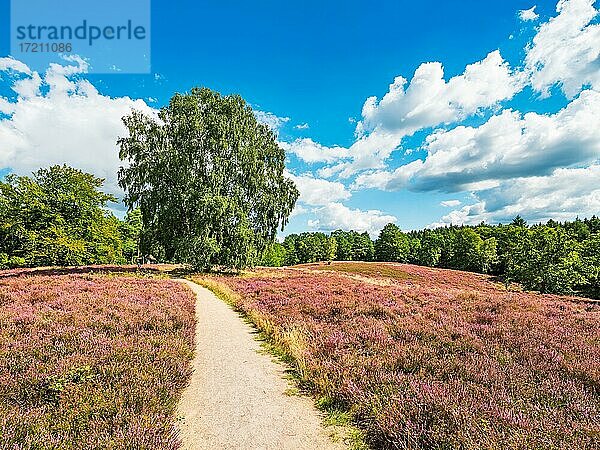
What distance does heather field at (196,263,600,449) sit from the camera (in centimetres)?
421

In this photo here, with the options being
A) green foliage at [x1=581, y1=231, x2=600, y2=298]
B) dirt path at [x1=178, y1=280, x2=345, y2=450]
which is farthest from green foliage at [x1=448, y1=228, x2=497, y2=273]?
dirt path at [x1=178, y1=280, x2=345, y2=450]

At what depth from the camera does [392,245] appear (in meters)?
107

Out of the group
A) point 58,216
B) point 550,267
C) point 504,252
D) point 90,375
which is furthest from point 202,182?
point 504,252

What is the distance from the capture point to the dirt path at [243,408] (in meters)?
4.62

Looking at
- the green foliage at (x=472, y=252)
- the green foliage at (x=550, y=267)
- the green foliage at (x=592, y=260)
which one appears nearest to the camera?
the green foliage at (x=550, y=267)

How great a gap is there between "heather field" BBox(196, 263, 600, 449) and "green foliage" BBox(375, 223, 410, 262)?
318ft

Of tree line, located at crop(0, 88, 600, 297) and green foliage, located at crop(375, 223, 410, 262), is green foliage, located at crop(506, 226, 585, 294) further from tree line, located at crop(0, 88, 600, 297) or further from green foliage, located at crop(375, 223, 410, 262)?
green foliage, located at crop(375, 223, 410, 262)

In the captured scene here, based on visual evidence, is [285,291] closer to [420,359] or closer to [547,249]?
[420,359]

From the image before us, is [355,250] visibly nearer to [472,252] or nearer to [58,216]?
[472,252]

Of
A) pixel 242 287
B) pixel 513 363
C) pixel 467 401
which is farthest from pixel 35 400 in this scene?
pixel 242 287

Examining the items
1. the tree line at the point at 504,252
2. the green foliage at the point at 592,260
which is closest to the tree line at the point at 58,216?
the tree line at the point at 504,252

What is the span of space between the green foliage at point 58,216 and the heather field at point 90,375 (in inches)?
476

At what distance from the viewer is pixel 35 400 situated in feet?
16.4

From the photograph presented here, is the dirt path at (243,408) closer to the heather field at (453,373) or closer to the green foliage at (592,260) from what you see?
the heather field at (453,373)
